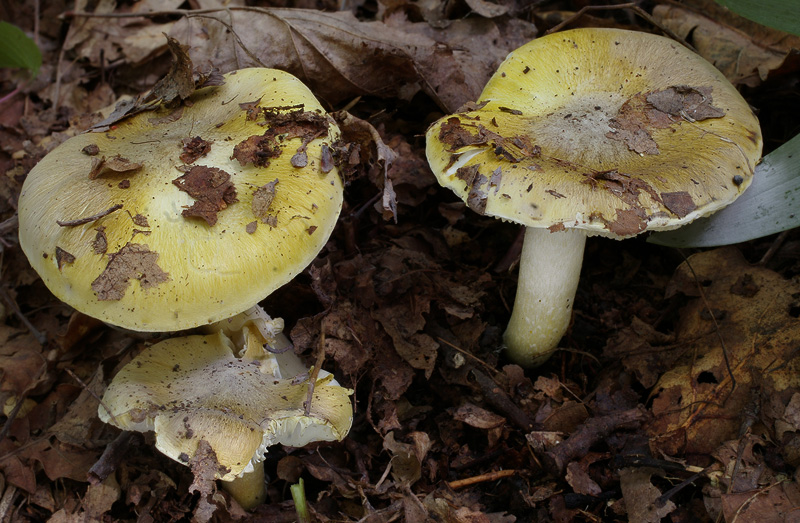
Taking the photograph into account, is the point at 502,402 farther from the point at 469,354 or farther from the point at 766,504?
the point at 766,504

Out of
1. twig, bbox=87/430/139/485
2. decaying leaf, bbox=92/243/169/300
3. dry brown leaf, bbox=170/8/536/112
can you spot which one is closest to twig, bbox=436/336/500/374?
dry brown leaf, bbox=170/8/536/112

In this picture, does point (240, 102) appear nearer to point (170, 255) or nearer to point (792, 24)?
point (170, 255)

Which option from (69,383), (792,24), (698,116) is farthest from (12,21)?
(792,24)

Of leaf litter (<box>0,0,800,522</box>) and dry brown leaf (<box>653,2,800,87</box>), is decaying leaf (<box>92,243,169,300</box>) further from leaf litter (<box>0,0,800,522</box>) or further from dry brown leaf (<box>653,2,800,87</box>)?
dry brown leaf (<box>653,2,800,87</box>)

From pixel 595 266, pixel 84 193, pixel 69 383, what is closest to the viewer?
pixel 84 193

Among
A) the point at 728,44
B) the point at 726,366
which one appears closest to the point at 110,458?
the point at 726,366

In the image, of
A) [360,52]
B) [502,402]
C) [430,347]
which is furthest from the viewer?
[360,52]

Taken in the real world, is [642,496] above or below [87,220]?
below
